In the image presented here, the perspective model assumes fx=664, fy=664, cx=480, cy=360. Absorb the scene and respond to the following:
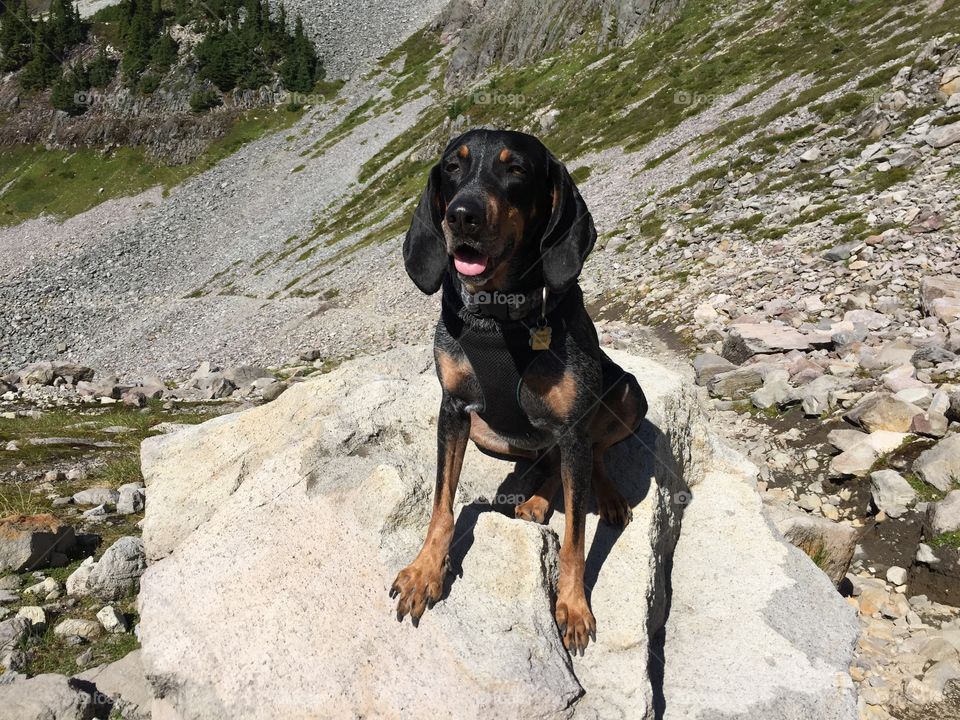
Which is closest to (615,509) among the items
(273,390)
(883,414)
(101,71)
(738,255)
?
(883,414)

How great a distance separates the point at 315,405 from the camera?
7.14 metres

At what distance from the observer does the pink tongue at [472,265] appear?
4148mm

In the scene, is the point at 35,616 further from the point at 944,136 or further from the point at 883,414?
the point at 944,136

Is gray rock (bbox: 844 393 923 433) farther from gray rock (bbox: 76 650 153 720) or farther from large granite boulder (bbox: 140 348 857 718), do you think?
gray rock (bbox: 76 650 153 720)

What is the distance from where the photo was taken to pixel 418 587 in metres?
4.59

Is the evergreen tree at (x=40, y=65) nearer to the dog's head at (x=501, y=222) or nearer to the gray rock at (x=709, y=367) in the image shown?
the gray rock at (x=709, y=367)

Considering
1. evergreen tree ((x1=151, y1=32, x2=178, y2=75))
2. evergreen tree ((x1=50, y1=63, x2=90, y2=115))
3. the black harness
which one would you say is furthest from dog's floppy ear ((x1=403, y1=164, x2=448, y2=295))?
evergreen tree ((x1=151, y1=32, x2=178, y2=75))

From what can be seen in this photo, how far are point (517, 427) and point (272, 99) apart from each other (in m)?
118

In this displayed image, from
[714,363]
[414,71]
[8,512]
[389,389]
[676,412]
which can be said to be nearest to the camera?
[389,389]

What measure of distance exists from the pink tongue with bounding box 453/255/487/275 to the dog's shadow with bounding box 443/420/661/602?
2.11m

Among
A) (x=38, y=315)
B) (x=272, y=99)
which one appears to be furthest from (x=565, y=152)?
(x=272, y=99)

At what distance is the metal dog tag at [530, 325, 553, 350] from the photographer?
4645mm

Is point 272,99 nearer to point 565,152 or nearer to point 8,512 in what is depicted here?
point 565,152

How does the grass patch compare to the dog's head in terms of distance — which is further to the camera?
the grass patch
